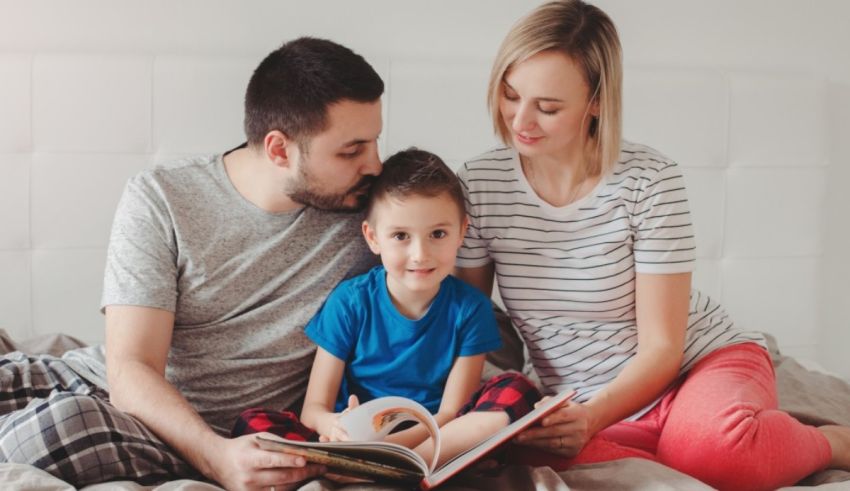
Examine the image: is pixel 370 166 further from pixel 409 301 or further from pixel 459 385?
pixel 459 385

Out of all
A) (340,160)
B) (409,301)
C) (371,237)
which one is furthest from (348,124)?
(409,301)

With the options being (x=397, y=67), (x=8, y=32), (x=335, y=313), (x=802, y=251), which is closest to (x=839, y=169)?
(x=802, y=251)

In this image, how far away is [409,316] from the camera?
62.4 inches

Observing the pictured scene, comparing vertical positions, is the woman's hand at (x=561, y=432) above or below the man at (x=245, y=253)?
below

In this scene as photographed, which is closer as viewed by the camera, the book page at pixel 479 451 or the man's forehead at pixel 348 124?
the book page at pixel 479 451

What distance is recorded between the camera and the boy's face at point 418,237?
1.50m

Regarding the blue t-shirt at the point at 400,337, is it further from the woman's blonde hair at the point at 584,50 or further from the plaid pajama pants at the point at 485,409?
the woman's blonde hair at the point at 584,50

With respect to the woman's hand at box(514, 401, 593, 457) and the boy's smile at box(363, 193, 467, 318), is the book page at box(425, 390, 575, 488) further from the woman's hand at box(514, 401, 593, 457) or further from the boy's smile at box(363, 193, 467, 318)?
the boy's smile at box(363, 193, 467, 318)

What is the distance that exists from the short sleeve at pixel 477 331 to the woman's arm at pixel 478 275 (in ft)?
0.32

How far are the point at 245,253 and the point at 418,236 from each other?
0.31 metres

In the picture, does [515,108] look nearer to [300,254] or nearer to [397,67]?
[300,254]

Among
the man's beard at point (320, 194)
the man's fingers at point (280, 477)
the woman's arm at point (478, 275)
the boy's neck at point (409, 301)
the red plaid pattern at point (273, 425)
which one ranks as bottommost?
the man's fingers at point (280, 477)

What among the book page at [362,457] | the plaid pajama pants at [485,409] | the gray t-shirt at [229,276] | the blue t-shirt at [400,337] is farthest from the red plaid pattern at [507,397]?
the gray t-shirt at [229,276]

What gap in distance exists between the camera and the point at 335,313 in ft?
5.19
